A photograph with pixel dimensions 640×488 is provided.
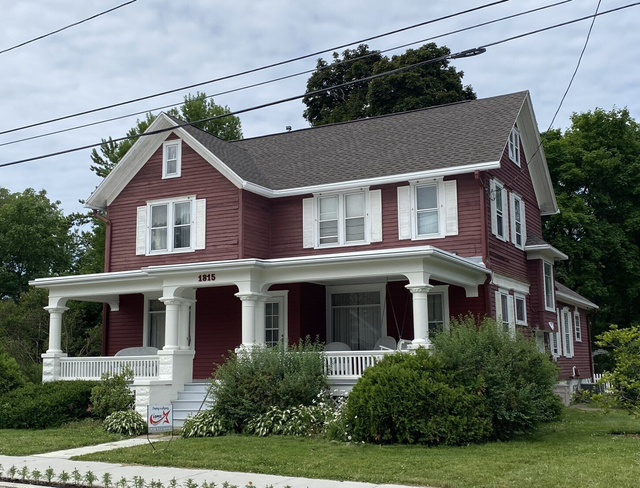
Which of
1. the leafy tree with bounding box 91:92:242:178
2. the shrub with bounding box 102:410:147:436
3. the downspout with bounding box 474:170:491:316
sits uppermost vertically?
the leafy tree with bounding box 91:92:242:178

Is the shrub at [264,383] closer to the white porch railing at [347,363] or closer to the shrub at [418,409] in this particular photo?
the white porch railing at [347,363]

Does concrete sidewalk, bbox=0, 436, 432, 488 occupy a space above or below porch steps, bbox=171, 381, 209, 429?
below

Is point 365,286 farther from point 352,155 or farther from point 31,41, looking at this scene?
point 31,41

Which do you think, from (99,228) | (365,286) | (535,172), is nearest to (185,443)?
(365,286)

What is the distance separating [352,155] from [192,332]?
7.46 m

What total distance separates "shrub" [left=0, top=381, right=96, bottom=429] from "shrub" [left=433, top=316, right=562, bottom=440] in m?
9.66

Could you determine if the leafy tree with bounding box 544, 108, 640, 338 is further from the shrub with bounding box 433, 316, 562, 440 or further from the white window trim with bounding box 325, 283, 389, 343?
the shrub with bounding box 433, 316, 562, 440

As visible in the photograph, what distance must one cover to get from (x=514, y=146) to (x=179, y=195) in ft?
35.6

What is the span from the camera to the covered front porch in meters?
18.1

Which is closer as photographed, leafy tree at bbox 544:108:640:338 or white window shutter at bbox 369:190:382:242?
white window shutter at bbox 369:190:382:242

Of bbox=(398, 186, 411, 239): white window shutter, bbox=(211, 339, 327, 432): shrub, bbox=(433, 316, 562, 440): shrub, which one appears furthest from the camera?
bbox=(398, 186, 411, 239): white window shutter

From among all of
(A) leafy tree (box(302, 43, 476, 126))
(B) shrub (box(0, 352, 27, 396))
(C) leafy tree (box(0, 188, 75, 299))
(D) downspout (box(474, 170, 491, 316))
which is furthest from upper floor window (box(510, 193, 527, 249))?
(C) leafy tree (box(0, 188, 75, 299))

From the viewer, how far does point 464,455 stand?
41.2 ft

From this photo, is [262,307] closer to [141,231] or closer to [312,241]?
[312,241]
